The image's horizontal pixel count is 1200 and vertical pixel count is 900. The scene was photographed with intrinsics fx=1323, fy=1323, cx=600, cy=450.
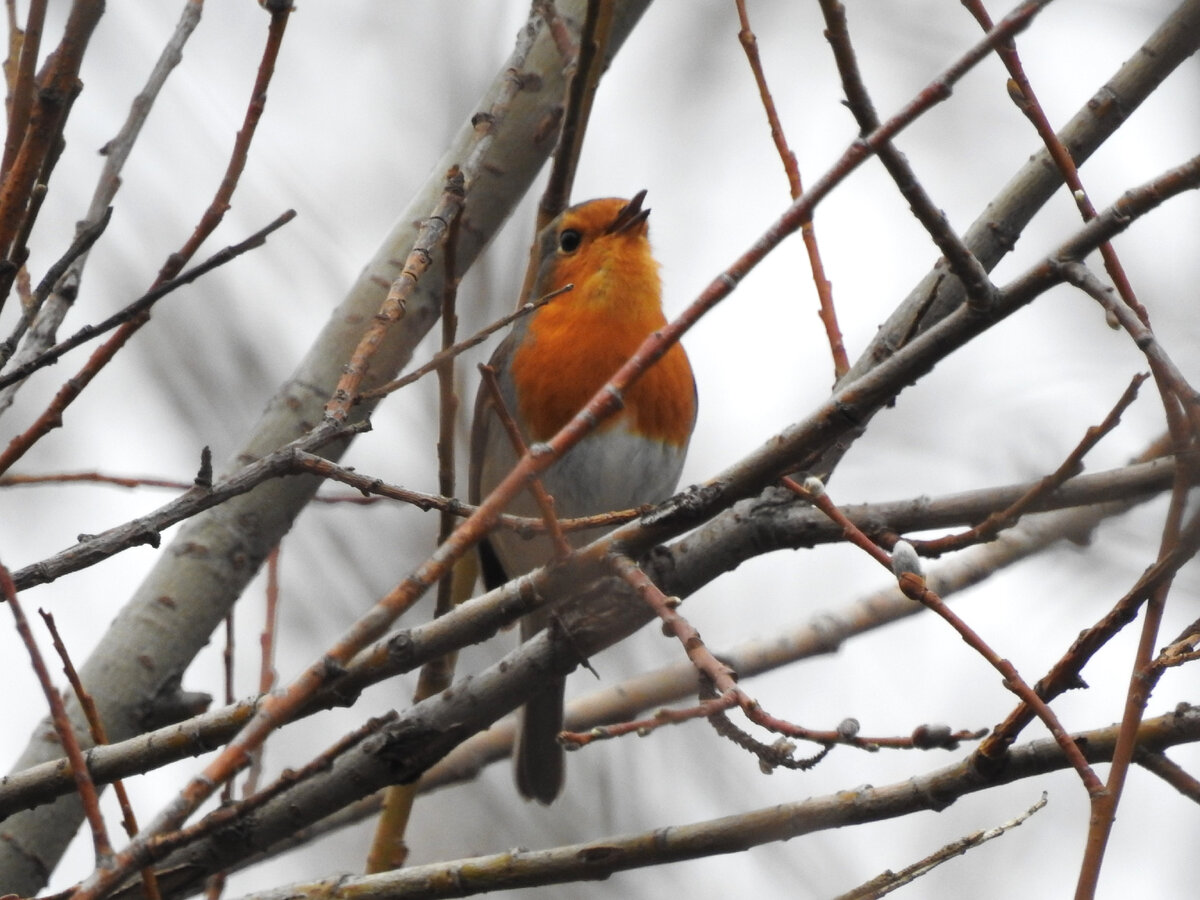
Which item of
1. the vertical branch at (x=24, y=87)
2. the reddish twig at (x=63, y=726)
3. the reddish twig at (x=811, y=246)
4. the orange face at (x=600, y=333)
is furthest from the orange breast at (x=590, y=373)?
the reddish twig at (x=63, y=726)

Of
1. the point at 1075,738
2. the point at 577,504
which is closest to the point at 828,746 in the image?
the point at 1075,738

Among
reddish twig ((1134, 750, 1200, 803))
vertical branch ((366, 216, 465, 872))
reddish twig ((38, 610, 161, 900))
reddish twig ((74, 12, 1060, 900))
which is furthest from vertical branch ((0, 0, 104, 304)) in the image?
reddish twig ((1134, 750, 1200, 803))

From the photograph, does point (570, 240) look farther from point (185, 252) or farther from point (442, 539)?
point (185, 252)

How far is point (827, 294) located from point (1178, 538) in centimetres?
101

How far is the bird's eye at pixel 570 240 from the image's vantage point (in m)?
4.74

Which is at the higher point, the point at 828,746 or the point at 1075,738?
the point at 1075,738

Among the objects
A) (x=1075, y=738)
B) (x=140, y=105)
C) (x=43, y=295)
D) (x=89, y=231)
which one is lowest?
(x=1075, y=738)

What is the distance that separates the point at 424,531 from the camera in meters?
6.32

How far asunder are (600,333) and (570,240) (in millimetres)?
643

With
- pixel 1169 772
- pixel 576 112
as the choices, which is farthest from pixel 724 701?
pixel 576 112

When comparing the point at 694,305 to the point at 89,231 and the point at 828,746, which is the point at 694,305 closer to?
the point at 828,746

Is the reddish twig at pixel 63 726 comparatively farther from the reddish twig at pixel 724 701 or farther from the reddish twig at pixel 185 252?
the reddish twig at pixel 724 701

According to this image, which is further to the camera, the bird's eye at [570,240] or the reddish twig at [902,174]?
the bird's eye at [570,240]

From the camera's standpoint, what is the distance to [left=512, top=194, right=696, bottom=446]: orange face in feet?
13.5
